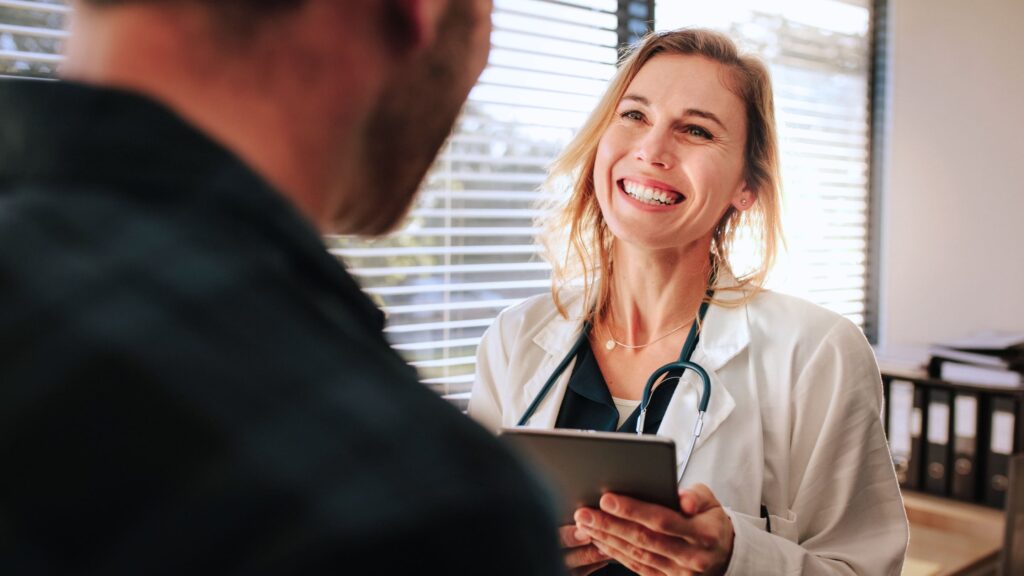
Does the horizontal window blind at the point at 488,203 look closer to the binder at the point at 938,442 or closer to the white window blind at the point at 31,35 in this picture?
the white window blind at the point at 31,35

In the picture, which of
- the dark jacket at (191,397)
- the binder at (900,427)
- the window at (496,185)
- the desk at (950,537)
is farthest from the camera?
the binder at (900,427)

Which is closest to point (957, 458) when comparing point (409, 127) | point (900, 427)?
point (900, 427)

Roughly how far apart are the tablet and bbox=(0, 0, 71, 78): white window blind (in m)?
1.26

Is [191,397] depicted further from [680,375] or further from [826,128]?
[826,128]

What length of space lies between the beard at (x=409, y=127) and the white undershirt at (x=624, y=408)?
1.02m

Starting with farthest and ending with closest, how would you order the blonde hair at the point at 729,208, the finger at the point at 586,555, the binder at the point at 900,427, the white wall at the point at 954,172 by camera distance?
the white wall at the point at 954,172
the binder at the point at 900,427
the blonde hair at the point at 729,208
the finger at the point at 586,555

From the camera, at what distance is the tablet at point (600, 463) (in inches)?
42.6

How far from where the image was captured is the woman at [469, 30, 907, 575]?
4.40ft

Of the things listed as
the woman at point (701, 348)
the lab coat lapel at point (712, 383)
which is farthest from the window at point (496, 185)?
the lab coat lapel at point (712, 383)

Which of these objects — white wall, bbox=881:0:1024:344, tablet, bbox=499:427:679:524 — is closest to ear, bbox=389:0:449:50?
tablet, bbox=499:427:679:524

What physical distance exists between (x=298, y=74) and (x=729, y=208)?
1.41m

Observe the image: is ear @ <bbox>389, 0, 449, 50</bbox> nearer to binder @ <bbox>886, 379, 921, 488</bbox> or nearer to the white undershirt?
the white undershirt

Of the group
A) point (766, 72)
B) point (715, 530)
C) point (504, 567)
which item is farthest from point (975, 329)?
point (504, 567)

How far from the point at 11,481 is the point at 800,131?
3.52 metres
